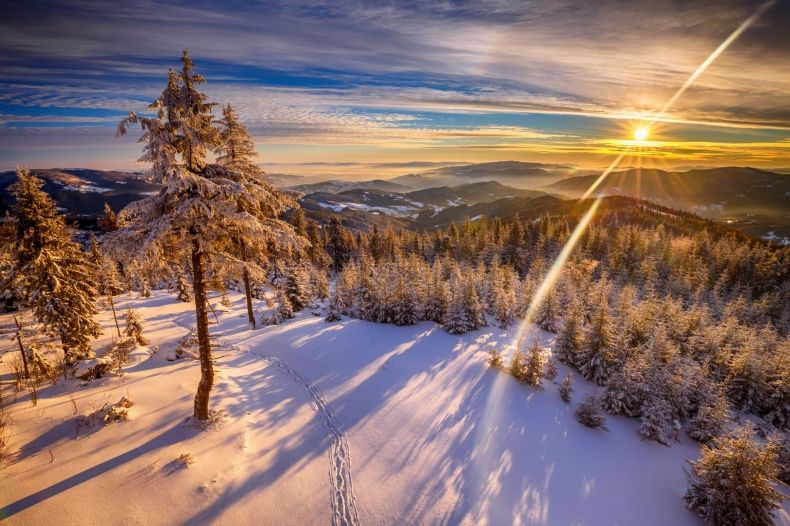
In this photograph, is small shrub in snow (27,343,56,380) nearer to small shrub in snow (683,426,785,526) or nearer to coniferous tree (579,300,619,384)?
small shrub in snow (683,426,785,526)

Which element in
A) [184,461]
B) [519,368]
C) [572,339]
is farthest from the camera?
[572,339]

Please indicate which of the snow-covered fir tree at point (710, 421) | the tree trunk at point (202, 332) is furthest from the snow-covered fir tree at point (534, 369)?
the tree trunk at point (202, 332)

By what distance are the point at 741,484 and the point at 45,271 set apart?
30.7 m

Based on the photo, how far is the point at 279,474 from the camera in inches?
425

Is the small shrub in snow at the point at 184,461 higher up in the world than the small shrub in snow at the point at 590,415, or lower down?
higher up

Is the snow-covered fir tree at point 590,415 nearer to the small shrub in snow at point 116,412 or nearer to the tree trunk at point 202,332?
the tree trunk at point 202,332

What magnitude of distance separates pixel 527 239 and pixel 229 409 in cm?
8485

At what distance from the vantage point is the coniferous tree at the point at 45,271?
16125mm

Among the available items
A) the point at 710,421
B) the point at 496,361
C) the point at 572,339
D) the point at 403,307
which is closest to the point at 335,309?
the point at 403,307

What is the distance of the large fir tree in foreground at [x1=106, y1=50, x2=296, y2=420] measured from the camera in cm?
849

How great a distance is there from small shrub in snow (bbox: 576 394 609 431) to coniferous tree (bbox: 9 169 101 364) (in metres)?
25.2

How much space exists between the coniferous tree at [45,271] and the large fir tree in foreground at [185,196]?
11.6 m

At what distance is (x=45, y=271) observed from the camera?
16.6m

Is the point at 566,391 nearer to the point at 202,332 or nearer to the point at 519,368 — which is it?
the point at 519,368
